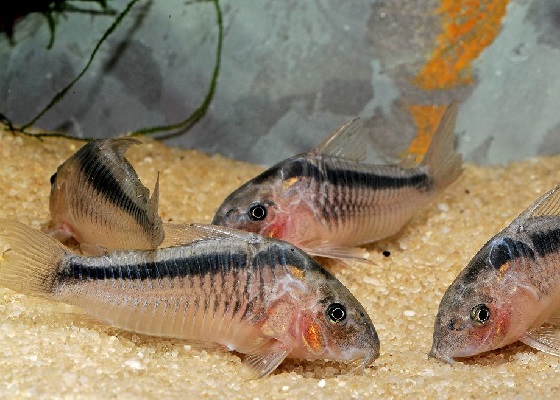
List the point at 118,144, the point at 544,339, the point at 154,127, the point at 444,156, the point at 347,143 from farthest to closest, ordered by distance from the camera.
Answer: the point at 154,127 < the point at 444,156 < the point at 347,143 < the point at 118,144 < the point at 544,339

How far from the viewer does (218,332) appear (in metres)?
3.37

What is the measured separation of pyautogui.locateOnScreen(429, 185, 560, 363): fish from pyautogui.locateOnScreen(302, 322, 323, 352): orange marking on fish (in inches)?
27.0

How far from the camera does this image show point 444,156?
16.7 feet

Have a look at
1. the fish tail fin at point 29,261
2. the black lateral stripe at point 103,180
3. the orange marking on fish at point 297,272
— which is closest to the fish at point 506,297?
the orange marking on fish at point 297,272

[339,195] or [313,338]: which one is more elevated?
[339,195]

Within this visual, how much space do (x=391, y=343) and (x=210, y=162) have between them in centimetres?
300

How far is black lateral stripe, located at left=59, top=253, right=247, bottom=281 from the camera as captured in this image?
3176 mm

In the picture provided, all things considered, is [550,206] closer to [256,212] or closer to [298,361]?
[298,361]

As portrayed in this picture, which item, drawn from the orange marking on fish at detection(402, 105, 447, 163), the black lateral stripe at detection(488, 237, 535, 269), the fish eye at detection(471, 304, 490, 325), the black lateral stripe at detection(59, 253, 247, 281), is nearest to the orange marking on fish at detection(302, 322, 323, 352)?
the black lateral stripe at detection(59, 253, 247, 281)

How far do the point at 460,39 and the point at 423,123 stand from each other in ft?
2.68

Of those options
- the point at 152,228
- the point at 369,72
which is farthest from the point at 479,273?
the point at 369,72

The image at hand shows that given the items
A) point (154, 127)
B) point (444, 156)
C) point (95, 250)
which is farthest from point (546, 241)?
point (154, 127)

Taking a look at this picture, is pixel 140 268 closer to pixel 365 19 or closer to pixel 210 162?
pixel 210 162

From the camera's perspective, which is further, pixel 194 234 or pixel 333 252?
pixel 333 252
